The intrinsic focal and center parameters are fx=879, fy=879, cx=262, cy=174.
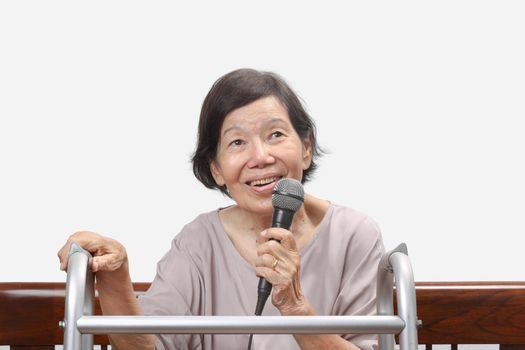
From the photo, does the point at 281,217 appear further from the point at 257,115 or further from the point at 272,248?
the point at 257,115

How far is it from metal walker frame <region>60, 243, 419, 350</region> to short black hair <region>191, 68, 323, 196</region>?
0.42 m

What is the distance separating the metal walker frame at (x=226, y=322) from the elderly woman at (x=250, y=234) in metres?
0.26

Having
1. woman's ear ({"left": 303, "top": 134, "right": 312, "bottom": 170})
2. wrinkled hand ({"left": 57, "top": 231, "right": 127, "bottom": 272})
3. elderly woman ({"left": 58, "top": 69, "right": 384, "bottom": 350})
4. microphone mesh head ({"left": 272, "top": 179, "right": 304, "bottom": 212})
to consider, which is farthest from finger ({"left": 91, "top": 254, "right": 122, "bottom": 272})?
woman's ear ({"left": 303, "top": 134, "right": 312, "bottom": 170})

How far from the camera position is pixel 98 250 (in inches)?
Answer: 45.4

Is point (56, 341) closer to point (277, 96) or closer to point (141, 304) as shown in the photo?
point (141, 304)

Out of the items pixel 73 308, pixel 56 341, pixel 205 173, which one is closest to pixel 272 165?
pixel 205 173

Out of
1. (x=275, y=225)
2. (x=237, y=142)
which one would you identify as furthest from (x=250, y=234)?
(x=275, y=225)

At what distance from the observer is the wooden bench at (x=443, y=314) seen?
5.23 ft

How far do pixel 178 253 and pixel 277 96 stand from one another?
0.31m

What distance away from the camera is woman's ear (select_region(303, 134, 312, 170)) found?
148cm

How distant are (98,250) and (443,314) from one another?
29.2 inches

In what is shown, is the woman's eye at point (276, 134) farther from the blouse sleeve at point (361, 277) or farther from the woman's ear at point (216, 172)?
the blouse sleeve at point (361, 277)

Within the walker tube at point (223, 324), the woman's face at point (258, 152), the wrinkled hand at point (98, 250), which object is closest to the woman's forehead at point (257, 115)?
the woman's face at point (258, 152)

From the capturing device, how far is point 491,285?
164cm
